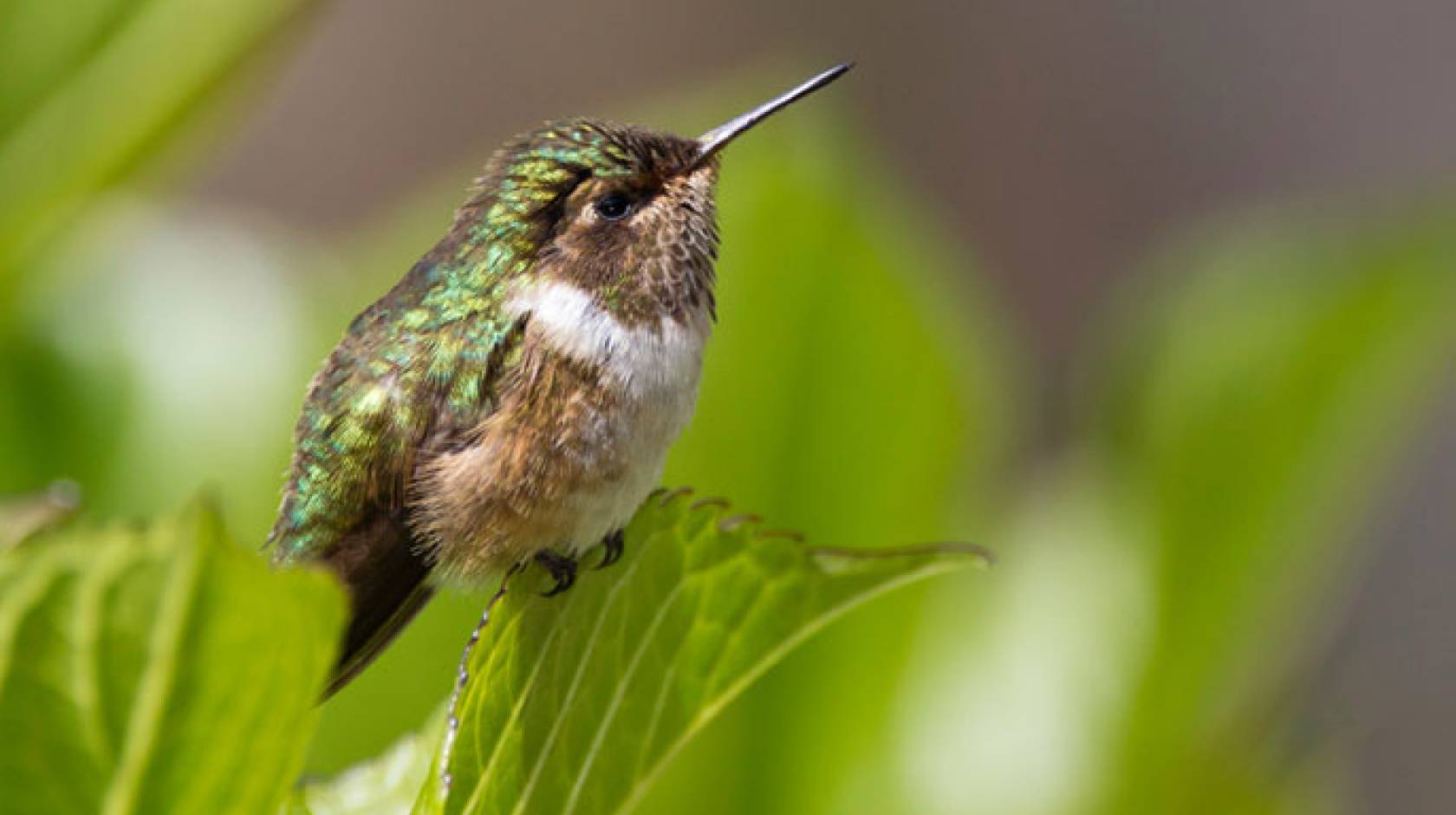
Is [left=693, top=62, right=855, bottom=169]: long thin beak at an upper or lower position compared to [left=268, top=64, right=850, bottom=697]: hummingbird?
upper

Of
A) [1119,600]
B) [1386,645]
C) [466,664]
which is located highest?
[466,664]

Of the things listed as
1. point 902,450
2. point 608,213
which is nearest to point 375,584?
point 608,213

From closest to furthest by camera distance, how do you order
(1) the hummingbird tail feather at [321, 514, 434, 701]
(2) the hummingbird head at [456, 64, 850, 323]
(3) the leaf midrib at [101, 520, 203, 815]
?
1. (3) the leaf midrib at [101, 520, 203, 815]
2. (1) the hummingbird tail feather at [321, 514, 434, 701]
3. (2) the hummingbird head at [456, 64, 850, 323]

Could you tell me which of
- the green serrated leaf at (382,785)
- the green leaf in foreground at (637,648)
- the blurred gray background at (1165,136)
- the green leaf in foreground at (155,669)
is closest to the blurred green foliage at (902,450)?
the green serrated leaf at (382,785)

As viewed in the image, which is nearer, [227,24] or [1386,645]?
[227,24]

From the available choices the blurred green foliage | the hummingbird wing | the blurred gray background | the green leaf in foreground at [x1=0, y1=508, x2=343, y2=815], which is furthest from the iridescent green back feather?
the blurred gray background

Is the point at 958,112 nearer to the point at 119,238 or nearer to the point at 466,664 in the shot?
the point at 119,238

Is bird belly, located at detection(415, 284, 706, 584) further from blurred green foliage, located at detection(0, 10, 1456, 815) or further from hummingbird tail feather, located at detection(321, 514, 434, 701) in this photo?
blurred green foliage, located at detection(0, 10, 1456, 815)

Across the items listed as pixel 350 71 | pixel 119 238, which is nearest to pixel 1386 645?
pixel 350 71
